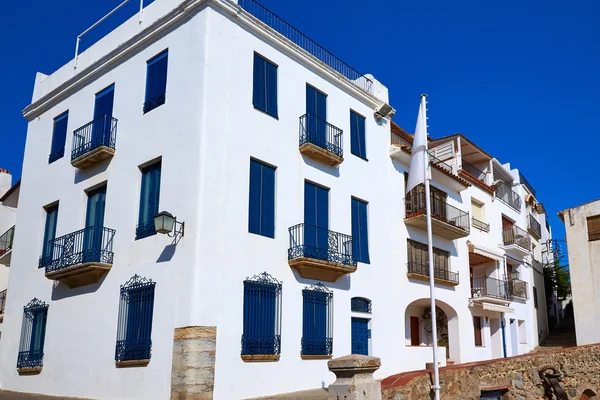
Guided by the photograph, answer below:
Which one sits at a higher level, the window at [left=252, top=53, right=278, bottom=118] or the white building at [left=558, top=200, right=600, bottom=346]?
the window at [left=252, top=53, right=278, bottom=118]

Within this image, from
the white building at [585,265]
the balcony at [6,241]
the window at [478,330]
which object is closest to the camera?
the window at [478,330]

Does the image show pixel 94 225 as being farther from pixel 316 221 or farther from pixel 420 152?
pixel 420 152

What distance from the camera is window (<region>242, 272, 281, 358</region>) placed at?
1543cm

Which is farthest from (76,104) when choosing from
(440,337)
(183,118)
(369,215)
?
(440,337)

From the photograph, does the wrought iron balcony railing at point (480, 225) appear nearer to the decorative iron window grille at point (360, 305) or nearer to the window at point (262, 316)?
the decorative iron window grille at point (360, 305)

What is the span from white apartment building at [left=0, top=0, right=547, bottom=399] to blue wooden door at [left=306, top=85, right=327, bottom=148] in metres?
0.06

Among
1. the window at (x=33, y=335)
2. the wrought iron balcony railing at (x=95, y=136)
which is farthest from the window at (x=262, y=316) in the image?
the window at (x=33, y=335)

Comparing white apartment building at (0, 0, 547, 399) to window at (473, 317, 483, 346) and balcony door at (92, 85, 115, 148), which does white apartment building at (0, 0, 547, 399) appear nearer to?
balcony door at (92, 85, 115, 148)

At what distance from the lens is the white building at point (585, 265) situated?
2820cm

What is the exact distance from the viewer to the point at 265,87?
17688mm

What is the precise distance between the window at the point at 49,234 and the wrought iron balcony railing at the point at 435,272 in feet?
41.3

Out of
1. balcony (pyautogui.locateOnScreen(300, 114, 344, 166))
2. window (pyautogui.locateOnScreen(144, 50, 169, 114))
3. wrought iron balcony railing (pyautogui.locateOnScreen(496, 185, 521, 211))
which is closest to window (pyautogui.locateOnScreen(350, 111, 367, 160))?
balcony (pyautogui.locateOnScreen(300, 114, 344, 166))

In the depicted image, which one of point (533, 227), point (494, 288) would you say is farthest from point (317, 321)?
point (533, 227)

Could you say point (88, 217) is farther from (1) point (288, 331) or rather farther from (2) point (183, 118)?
(1) point (288, 331)
